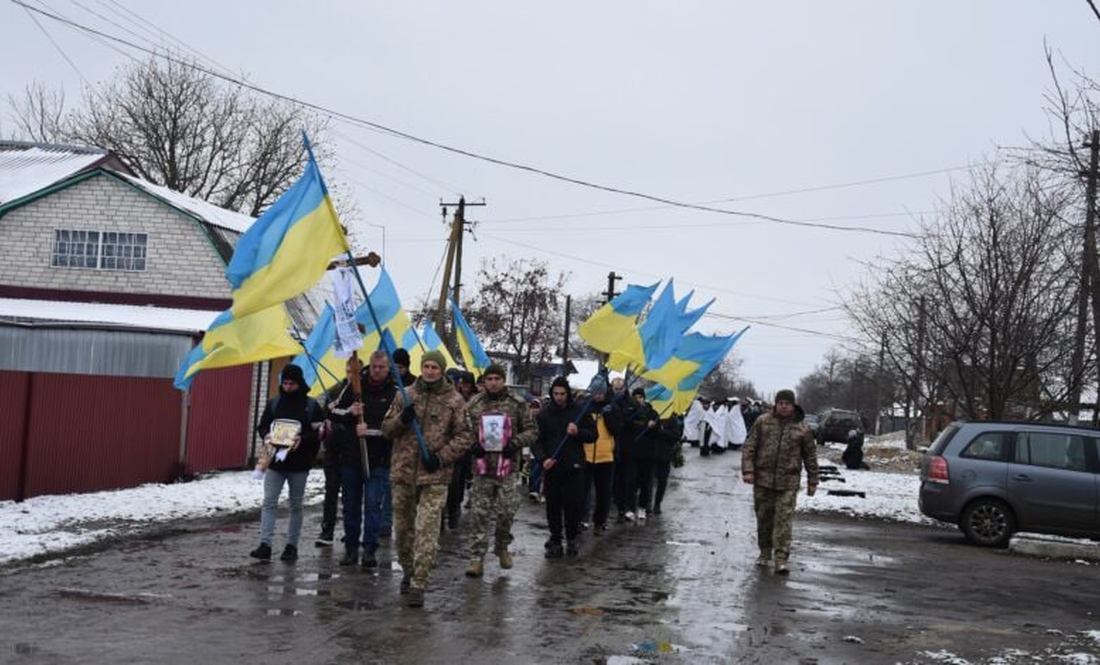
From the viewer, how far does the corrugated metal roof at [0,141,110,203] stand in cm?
2908

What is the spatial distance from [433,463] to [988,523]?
8.98 metres

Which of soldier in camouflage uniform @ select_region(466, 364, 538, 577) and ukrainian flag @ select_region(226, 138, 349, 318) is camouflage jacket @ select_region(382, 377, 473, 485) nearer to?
soldier in camouflage uniform @ select_region(466, 364, 538, 577)

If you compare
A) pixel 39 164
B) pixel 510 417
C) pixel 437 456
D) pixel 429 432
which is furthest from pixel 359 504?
pixel 39 164

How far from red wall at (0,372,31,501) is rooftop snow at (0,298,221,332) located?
6.50 metres

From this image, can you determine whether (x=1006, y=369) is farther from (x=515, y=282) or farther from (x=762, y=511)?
Result: (x=515, y=282)

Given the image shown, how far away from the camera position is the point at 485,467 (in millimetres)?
9875

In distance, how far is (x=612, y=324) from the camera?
14.5m

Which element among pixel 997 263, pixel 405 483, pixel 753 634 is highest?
pixel 997 263

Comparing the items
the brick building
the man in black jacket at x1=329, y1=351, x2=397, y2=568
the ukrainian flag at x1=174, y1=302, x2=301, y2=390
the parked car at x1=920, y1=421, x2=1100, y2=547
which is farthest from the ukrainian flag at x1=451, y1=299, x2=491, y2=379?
the man in black jacket at x1=329, y1=351, x2=397, y2=568

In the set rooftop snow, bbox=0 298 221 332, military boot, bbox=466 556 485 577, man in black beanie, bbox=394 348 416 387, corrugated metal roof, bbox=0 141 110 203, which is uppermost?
corrugated metal roof, bbox=0 141 110 203

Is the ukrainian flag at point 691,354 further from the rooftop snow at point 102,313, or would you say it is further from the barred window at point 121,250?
the barred window at point 121,250

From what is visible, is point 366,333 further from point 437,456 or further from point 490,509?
point 437,456

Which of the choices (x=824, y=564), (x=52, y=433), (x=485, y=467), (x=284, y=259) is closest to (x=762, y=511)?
(x=824, y=564)

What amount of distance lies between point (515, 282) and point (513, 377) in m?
5.74
